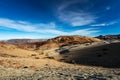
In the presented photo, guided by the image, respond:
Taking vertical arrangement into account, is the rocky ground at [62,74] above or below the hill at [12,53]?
below

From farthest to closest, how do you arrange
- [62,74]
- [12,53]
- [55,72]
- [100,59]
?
1. [12,53]
2. [100,59]
3. [55,72]
4. [62,74]

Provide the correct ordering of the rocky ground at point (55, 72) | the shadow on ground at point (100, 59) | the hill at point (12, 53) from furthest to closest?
the hill at point (12, 53)
the shadow on ground at point (100, 59)
the rocky ground at point (55, 72)

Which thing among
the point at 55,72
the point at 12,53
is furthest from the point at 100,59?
the point at 12,53

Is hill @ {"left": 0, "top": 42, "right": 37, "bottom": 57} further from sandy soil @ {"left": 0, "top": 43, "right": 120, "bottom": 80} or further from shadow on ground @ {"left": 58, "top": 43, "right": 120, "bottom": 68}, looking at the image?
sandy soil @ {"left": 0, "top": 43, "right": 120, "bottom": 80}

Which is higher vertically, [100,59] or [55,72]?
[100,59]

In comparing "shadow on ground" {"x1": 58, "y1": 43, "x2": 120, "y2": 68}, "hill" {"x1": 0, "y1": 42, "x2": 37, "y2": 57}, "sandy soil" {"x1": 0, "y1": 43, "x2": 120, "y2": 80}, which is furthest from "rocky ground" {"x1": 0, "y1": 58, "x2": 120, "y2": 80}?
"hill" {"x1": 0, "y1": 42, "x2": 37, "y2": 57}

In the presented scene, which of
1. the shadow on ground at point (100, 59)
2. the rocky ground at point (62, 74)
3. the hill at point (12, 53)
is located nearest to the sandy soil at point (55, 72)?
the rocky ground at point (62, 74)

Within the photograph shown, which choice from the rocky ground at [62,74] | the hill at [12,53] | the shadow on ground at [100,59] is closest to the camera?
the rocky ground at [62,74]

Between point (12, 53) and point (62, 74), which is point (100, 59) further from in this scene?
point (12, 53)

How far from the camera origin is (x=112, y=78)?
1176 cm

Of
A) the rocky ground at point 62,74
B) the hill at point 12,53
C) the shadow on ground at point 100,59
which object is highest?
the hill at point 12,53

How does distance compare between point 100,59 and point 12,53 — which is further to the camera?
point 12,53

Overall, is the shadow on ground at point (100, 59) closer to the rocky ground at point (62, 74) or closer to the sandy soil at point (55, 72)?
the sandy soil at point (55, 72)

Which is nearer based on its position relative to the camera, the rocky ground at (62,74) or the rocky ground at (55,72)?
the rocky ground at (62,74)
